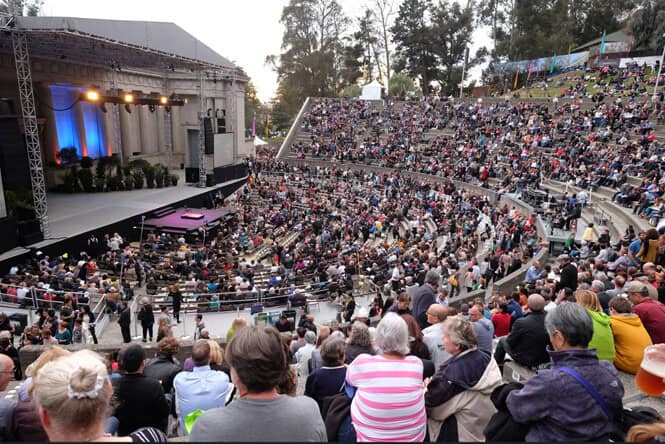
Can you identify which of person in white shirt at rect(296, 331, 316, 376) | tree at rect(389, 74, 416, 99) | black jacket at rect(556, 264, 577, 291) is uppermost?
tree at rect(389, 74, 416, 99)

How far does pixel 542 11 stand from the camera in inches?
2000

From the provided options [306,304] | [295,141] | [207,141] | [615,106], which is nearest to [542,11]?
[615,106]

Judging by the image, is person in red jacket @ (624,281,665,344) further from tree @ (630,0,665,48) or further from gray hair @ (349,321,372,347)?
tree @ (630,0,665,48)

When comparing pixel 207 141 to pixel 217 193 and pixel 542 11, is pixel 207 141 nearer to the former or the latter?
pixel 217 193

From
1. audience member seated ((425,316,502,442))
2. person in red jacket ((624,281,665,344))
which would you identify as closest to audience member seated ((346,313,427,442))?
audience member seated ((425,316,502,442))

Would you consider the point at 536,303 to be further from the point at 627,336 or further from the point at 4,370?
the point at 4,370

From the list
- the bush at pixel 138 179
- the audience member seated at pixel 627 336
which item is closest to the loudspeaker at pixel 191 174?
the bush at pixel 138 179

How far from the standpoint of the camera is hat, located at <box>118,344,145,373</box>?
10.7 feet

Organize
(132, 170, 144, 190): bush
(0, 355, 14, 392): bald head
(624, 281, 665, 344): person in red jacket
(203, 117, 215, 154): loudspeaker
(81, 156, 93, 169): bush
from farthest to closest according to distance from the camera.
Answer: (203, 117, 215, 154): loudspeaker
(132, 170, 144, 190): bush
(81, 156, 93, 169): bush
(624, 281, 665, 344): person in red jacket
(0, 355, 14, 392): bald head

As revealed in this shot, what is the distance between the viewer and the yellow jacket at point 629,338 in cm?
434

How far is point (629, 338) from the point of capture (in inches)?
172

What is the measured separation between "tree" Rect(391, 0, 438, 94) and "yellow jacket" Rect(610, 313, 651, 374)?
54.0m

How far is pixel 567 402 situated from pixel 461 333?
0.79 metres

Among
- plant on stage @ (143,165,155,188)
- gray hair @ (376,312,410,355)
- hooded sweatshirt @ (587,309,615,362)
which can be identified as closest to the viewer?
gray hair @ (376,312,410,355)
